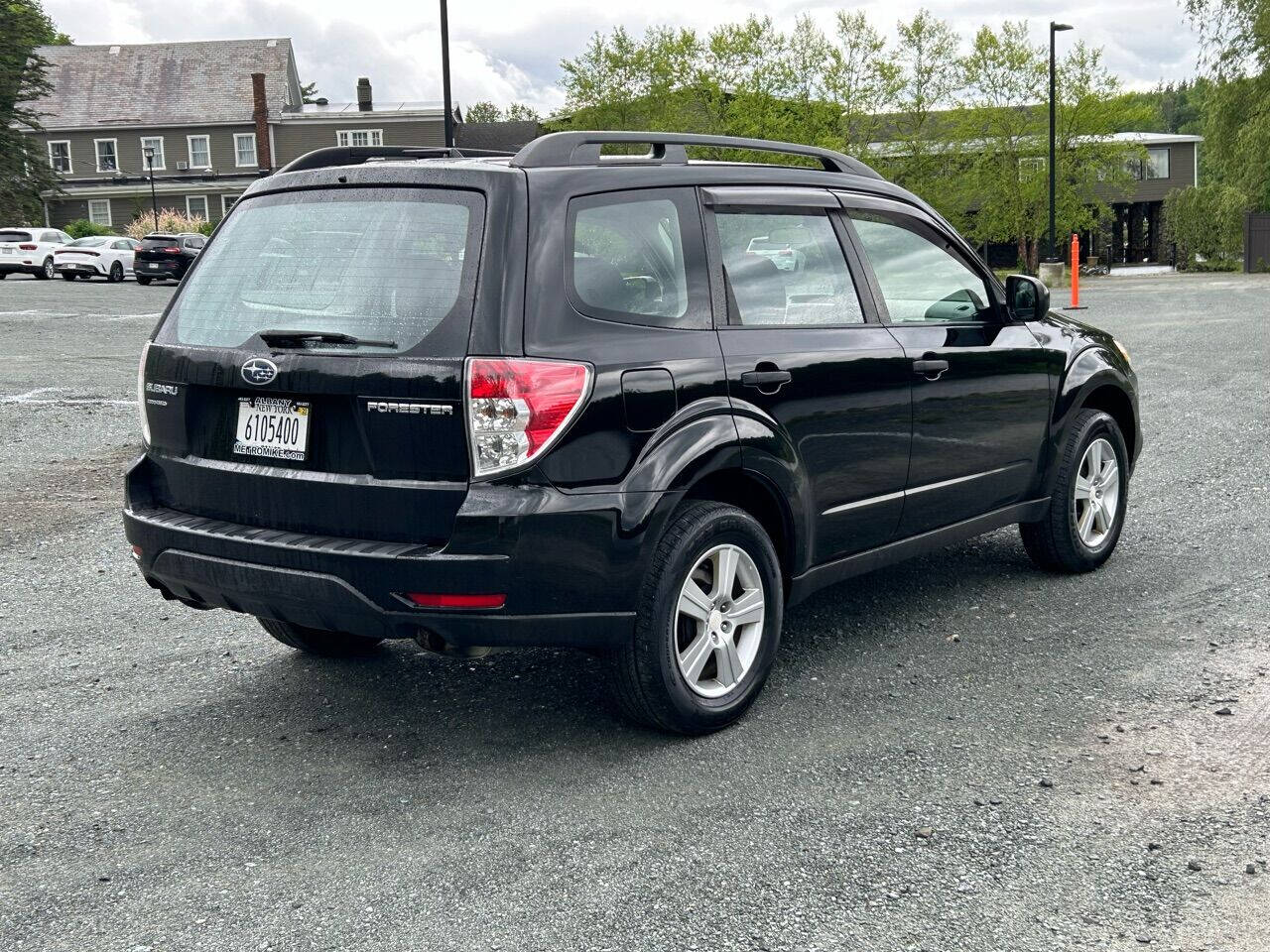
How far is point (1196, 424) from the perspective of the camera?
425 inches

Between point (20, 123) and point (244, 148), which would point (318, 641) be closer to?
point (20, 123)

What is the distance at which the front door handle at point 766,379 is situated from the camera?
177 inches

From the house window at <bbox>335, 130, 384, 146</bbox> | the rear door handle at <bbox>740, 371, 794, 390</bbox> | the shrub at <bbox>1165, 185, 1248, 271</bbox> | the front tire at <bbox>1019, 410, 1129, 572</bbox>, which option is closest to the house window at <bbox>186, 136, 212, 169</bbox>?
the house window at <bbox>335, 130, 384, 146</bbox>

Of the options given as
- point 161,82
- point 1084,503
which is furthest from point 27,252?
point 1084,503

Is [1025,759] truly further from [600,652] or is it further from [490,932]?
[490,932]

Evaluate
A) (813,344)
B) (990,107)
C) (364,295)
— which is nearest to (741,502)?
(813,344)

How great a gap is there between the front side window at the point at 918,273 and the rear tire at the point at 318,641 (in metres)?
2.41

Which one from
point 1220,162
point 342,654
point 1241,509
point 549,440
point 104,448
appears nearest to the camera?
point 549,440

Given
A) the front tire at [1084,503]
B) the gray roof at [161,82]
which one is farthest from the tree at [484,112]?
the front tire at [1084,503]

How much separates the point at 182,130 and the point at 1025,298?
217 ft

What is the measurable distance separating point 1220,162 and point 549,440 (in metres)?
51.5

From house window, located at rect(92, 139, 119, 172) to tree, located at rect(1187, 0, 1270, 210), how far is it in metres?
47.9

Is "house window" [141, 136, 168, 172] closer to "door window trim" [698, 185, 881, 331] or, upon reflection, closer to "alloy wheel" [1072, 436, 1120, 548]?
"alloy wheel" [1072, 436, 1120, 548]

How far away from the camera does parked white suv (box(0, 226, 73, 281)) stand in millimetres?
41781
